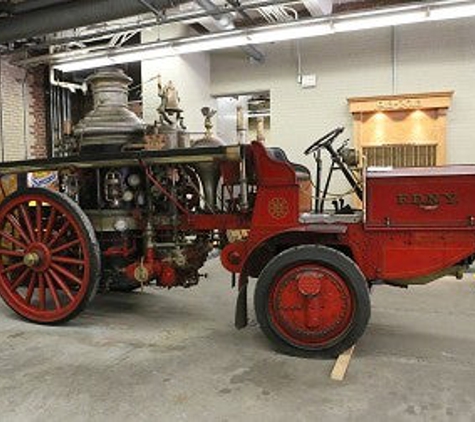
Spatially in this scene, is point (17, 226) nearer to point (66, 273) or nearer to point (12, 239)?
point (12, 239)

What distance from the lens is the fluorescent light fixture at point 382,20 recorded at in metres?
6.43

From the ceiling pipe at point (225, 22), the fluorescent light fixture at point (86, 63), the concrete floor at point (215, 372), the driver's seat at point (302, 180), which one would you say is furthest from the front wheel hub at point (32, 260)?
the fluorescent light fixture at point (86, 63)

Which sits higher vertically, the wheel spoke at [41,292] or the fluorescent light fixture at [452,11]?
the fluorescent light fixture at [452,11]

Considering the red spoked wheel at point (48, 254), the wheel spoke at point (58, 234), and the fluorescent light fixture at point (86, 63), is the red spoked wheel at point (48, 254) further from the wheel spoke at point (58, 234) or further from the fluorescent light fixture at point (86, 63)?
the fluorescent light fixture at point (86, 63)

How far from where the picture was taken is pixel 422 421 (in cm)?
251

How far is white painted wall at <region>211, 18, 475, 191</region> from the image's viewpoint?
827 cm

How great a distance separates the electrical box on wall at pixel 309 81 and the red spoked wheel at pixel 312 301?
20.6 ft

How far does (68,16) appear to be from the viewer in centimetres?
659

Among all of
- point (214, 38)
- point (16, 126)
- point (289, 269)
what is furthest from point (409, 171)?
point (16, 126)

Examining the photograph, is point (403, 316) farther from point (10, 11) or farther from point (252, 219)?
point (10, 11)

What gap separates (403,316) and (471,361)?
1154 mm

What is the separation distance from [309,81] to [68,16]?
4289mm

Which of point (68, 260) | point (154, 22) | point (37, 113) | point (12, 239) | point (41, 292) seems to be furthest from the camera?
point (37, 113)

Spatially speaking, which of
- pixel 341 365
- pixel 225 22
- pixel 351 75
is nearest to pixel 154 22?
pixel 225 22
